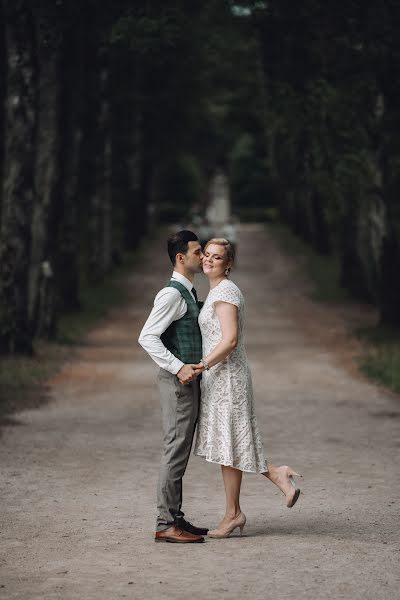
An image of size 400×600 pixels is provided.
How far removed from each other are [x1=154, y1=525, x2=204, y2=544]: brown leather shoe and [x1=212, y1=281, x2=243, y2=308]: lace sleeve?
4.93 feet

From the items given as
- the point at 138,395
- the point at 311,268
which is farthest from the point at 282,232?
the point at 138,395

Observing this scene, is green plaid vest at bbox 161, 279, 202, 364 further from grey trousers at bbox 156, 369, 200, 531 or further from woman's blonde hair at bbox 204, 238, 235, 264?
woman's blonde hair at bbox 204, 238, 235, 264

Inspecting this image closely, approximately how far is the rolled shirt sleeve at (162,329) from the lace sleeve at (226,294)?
269 mm

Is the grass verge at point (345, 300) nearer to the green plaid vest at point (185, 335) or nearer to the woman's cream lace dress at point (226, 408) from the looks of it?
the woman's cream lace dress at point (226, 408)

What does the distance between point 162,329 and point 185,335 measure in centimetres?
23

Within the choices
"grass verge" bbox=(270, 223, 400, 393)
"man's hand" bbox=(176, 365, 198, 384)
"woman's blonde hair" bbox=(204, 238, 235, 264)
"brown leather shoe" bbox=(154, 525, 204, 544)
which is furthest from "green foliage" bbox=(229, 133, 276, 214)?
"brown leather shoe" bbox=(154, 525, 204, 544)

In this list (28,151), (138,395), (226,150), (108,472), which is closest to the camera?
(108,472)

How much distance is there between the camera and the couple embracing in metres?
7.69

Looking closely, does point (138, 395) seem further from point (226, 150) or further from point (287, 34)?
point (226, 150)

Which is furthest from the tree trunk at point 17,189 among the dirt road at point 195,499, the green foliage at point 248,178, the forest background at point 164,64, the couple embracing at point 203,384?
the green foliage at point 248,178

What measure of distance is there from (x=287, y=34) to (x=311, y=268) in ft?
67.0

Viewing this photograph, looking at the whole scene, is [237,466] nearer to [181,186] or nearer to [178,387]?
[178,387]

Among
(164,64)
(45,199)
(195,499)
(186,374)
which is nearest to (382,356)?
(45,199)

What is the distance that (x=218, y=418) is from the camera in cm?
788
